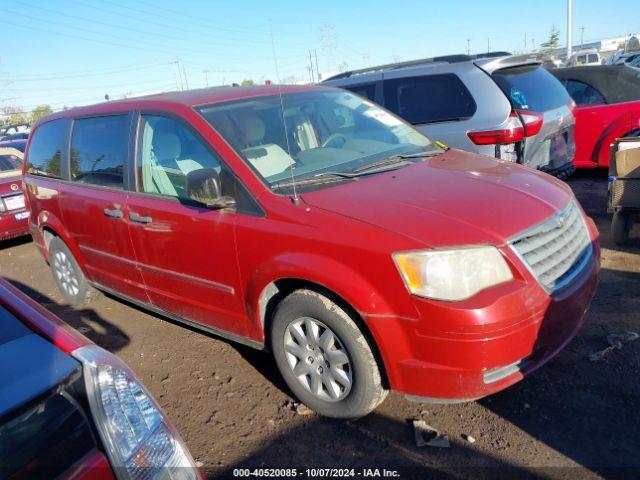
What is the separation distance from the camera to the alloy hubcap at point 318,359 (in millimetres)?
2717

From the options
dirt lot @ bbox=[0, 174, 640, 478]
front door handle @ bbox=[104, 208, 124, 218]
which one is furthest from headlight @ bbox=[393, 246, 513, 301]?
front door handle @ bbox=[104, 208, 124, 218]

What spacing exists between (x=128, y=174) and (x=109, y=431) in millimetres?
2548

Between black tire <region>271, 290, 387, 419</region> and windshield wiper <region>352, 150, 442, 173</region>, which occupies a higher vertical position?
windshield wiper <region>352, 150, 442, 173</region>

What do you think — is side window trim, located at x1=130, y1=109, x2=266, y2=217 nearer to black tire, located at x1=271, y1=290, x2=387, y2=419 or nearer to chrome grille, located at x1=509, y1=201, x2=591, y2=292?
black tire, located at x1=271, y1=290, x2=387, y2=419

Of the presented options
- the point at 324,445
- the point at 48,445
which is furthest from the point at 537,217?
the point at 48,445

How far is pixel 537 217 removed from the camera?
105 inches

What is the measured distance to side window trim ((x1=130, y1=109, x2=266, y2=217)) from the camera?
9.62 feet

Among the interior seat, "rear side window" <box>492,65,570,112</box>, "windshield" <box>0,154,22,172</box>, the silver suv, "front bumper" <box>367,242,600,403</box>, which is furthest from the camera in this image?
"windshield" <box>0,154,22,172</box>

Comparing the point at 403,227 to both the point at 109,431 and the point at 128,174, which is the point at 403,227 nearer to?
the point at 109,431

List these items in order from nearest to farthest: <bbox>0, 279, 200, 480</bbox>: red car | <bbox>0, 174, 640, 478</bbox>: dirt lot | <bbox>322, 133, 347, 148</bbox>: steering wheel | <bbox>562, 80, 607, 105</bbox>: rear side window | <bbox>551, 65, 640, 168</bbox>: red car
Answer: <bbox>0, 279, 200, 480</bbox>: red car
<bbox>0, 174, 640, 478</bbox>: dirt lot
<bbox>322, 133, 347, 148</bbox>: steering wheel
<bbox>551, 65, 640, 168</bbox>: red car
<bbox>562, 80, 607, 105</bbox>: rear side window

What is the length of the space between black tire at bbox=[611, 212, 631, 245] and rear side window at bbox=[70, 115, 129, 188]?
438cm

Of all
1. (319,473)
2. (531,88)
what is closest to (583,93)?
(531,88)

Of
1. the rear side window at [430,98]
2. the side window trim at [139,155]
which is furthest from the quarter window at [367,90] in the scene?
the side window trim at [139,155]

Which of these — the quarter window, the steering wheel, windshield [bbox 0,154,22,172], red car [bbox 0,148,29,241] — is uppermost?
the quarter window
